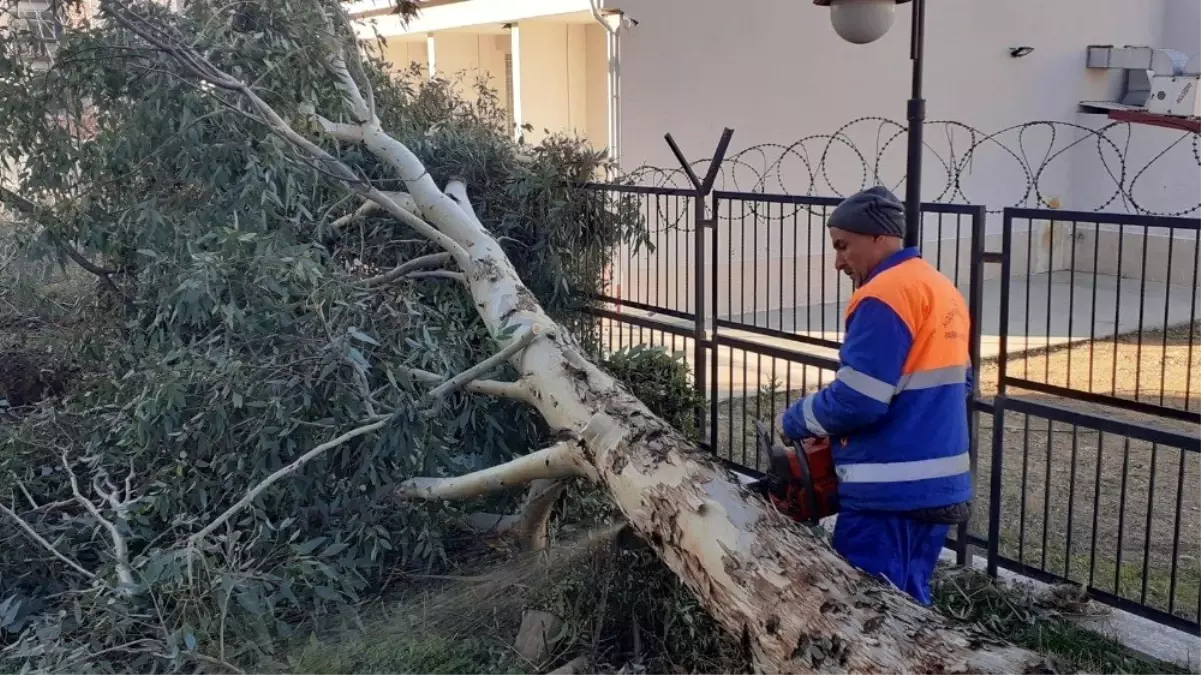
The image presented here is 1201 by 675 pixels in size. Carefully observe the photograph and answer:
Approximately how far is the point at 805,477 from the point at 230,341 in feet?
7.73

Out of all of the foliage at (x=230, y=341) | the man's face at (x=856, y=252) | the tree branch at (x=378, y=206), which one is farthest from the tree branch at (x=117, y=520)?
the man's face at (x=856, y=252)

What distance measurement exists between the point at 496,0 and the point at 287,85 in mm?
6249

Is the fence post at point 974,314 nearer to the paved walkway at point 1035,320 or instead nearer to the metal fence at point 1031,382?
the metal fence at point 1031,382

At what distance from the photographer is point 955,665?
2.41 m

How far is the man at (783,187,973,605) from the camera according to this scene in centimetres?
308

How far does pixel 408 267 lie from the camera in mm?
5141

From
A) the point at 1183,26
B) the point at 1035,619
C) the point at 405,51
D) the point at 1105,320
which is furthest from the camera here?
the point at 405,51

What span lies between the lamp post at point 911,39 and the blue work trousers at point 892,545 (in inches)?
42.9

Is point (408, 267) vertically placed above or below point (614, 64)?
below

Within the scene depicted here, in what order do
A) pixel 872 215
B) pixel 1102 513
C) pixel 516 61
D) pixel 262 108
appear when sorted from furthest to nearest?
1. pixel 516 61
2. pixel 1102 513
3. pixel 262 108
4. pixel 872 215

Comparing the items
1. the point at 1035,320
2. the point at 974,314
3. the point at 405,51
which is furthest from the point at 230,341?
the point at 405,51

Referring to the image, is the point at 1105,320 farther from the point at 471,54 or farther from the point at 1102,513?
the point at 471,54

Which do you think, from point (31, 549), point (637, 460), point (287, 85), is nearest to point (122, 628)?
point (31, 549)

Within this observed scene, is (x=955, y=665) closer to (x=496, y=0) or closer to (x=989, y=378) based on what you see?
(x=989, y=378)
